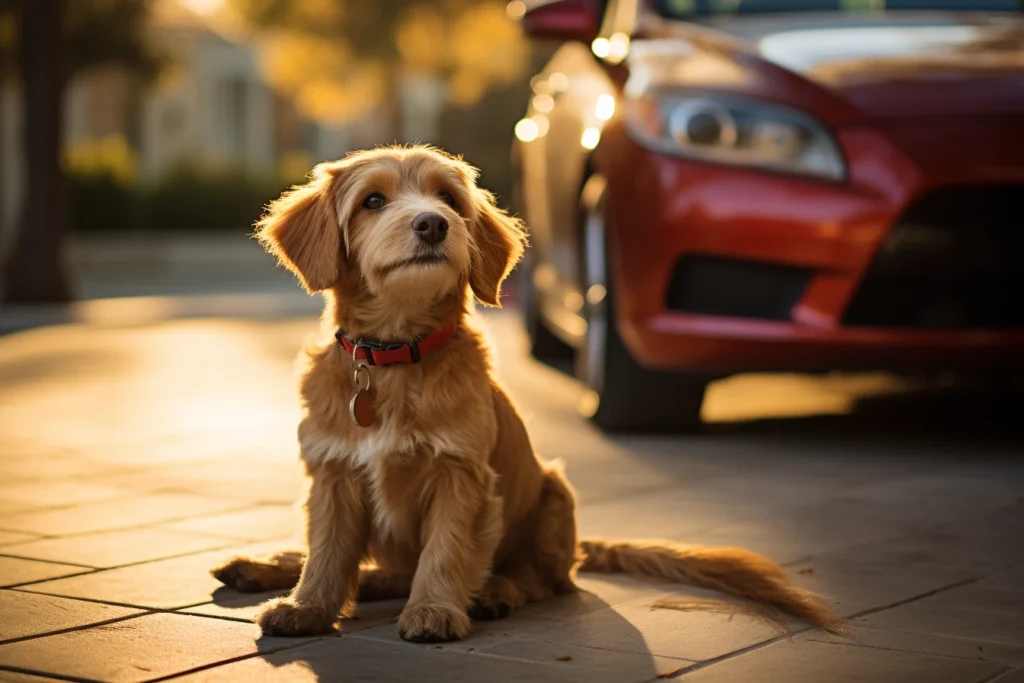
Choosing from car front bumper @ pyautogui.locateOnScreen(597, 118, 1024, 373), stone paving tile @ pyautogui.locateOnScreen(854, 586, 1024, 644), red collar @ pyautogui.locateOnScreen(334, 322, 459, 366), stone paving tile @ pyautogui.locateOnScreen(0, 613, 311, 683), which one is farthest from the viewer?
car front bumper @ pyautogui.locateOnScreen(597, 118, 1024, 373)

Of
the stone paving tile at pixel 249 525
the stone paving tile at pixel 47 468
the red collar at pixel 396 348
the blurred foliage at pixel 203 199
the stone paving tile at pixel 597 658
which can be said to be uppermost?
the red collar at pixel 396 348

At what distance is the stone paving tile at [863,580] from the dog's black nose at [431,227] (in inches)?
52.8

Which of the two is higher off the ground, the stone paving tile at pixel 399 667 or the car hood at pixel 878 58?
the car hood at pixel 878 58

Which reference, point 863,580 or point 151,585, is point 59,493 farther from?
point 863,580

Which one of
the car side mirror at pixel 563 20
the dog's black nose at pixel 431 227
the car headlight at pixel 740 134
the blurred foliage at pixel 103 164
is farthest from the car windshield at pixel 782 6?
the blurred foliage at pixel 103 164

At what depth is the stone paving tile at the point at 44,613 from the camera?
12.7ft

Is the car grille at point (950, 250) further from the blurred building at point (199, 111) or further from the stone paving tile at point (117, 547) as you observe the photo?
the blurred building at point (199, 111)

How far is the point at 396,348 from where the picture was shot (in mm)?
4246

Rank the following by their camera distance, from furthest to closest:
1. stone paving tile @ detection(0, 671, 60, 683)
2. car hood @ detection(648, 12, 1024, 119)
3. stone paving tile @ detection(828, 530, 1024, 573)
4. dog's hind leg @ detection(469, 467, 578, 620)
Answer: car hood @ detection(648, 12, 1024, 119) < stone paving tile @ detection(828, 530, 1024, 573) < dog's hind leg @ detection(469, 467, 578, 620) < stone paving tile @ detection(0, 671, 60, 683)

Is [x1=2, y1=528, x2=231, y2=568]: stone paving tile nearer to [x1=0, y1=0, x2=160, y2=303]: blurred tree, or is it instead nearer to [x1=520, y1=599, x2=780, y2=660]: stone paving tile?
[x1=520, y1=599, x2=780, y2=660]: stone paving tile

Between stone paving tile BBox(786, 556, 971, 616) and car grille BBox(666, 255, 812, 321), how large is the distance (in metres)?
1.99

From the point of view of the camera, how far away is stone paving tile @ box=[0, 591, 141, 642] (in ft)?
12.7

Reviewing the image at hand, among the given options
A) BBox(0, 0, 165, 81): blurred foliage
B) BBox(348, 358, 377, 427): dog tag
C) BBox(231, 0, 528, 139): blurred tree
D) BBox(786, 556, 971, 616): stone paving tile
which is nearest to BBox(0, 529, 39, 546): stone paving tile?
BBox(348, 358, 377, 427): dog tag

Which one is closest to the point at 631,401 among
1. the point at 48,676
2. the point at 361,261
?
the point at 361,261
